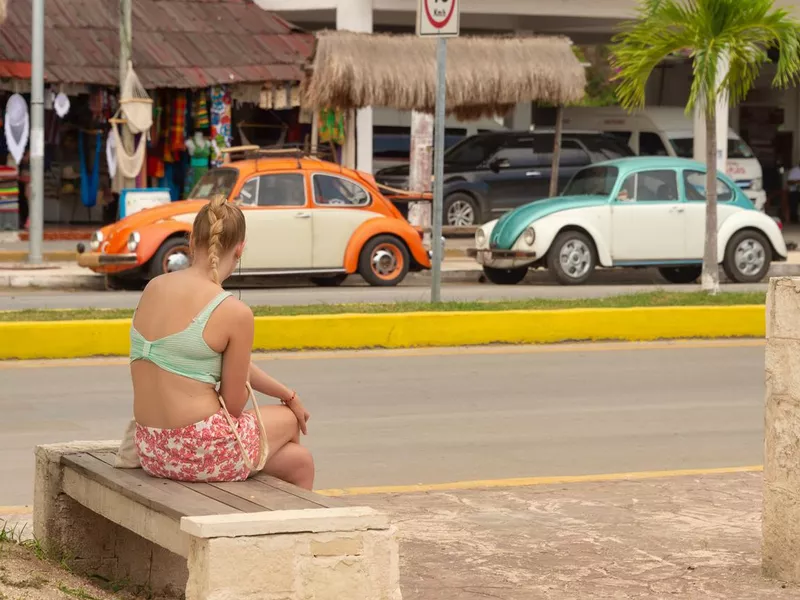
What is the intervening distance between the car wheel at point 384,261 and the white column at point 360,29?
692cm

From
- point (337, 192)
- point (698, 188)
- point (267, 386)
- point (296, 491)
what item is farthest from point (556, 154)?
point (296, 491)

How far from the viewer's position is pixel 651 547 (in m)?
6.43

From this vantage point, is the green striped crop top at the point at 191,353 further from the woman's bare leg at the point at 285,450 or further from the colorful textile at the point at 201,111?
the colorful textile at the point at 201,111

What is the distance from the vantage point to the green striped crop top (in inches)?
204

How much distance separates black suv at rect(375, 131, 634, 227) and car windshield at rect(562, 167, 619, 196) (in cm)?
565

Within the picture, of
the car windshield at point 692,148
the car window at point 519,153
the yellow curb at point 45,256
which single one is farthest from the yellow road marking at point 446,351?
the car windshield at point 692,148

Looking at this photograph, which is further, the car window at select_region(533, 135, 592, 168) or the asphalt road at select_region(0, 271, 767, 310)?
the car window at select_region(533, 135, 592, 168)

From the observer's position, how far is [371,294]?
1731cm

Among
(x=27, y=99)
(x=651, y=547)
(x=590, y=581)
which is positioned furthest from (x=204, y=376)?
(x=27, y=99)

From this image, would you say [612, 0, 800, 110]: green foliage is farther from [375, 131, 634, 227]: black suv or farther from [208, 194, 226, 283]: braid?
[208, 194, 226, 283]: braid

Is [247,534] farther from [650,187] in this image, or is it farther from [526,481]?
[650,187]

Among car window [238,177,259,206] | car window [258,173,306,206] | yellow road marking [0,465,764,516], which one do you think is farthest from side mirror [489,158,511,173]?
yellow road marking [0,465,764,516]

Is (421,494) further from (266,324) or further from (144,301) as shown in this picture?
(266,324)

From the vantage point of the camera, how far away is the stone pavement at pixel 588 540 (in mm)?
5770
